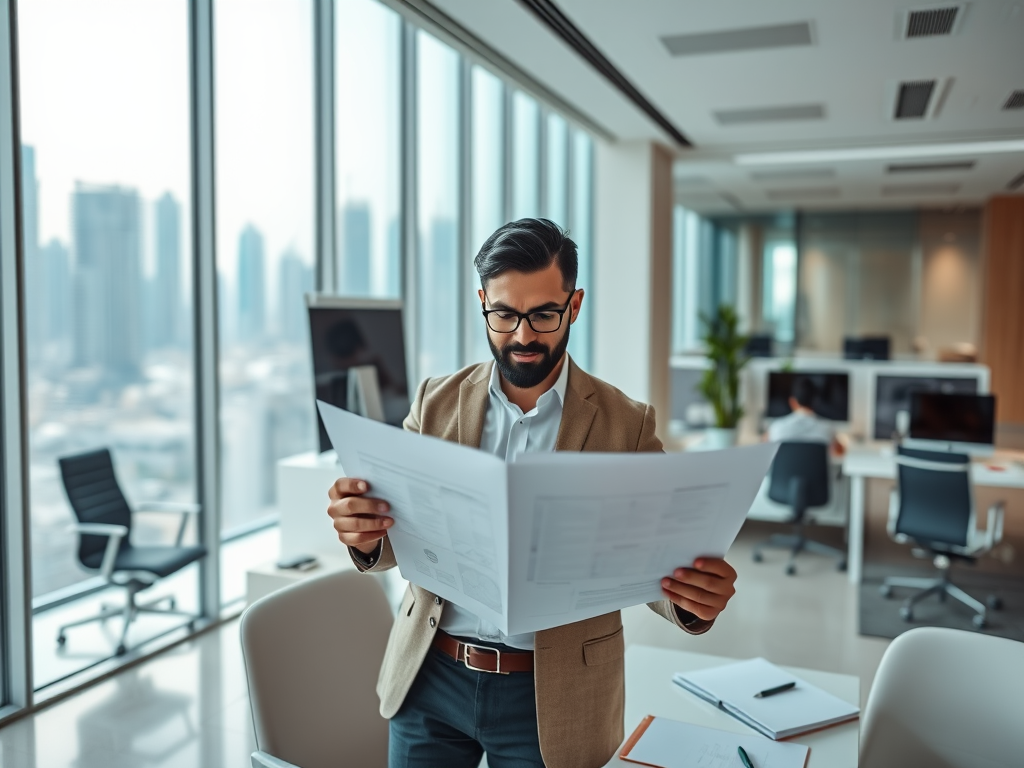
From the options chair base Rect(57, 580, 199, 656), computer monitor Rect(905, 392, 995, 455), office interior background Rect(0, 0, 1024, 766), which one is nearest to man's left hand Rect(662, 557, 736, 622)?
office interior background Rect(0, 0, 1024, 766)

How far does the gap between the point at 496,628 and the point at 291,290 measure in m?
3.94

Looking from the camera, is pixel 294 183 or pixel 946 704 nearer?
pixel 946 704

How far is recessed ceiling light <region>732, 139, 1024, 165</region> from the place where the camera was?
769 centimetres

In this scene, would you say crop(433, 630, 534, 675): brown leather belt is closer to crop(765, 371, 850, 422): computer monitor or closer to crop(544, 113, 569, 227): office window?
crop(765, 371, 850, 422): computer monitor

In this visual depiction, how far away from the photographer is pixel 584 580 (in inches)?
49.2

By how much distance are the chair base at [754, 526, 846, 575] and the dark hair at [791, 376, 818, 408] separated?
1.11 m

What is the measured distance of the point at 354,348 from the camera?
12.7ft

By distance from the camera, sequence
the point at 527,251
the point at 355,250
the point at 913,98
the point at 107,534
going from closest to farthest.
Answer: the point at 527,251 → the point at 107,534 → the point at 355,250 → the point at 913,98

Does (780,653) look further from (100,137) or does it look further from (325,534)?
(100,137)

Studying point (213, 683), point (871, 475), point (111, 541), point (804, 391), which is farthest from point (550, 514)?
point (804, 391)

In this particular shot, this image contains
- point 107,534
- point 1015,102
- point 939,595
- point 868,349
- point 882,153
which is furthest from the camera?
point 868,349

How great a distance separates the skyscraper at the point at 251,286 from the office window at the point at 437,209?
1.34 meters

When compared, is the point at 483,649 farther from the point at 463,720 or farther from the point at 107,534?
the point at 107,534

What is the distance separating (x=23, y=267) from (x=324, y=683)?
234 centimetres
